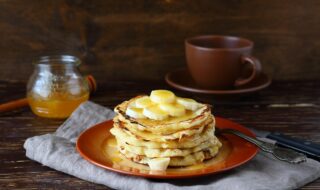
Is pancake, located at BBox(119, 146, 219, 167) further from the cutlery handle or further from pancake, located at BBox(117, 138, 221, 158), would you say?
the cutlery handle

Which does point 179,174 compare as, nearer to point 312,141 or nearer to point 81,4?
point 312,141

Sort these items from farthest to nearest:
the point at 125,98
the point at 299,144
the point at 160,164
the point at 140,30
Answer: the point at 140,30
the point at 125,98
the point at 299,144
the point at 160,164

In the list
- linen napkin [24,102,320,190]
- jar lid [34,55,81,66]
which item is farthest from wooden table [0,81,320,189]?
jar lid [34,55,81,66]

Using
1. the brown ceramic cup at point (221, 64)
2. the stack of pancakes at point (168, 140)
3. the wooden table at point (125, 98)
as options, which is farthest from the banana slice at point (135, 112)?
the brown ceramic cup at point (221, 64)

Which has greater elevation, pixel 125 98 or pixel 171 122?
pixel 171 122

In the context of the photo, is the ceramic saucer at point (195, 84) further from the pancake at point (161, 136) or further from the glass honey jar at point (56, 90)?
the pancake at point (161, 136)

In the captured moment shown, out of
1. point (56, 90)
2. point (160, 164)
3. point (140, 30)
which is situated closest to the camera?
point (160, 164)

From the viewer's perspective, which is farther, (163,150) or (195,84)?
(195,84)

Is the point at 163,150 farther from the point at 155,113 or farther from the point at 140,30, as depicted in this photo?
the point at 140,30

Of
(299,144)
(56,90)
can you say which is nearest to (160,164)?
(299,144)
